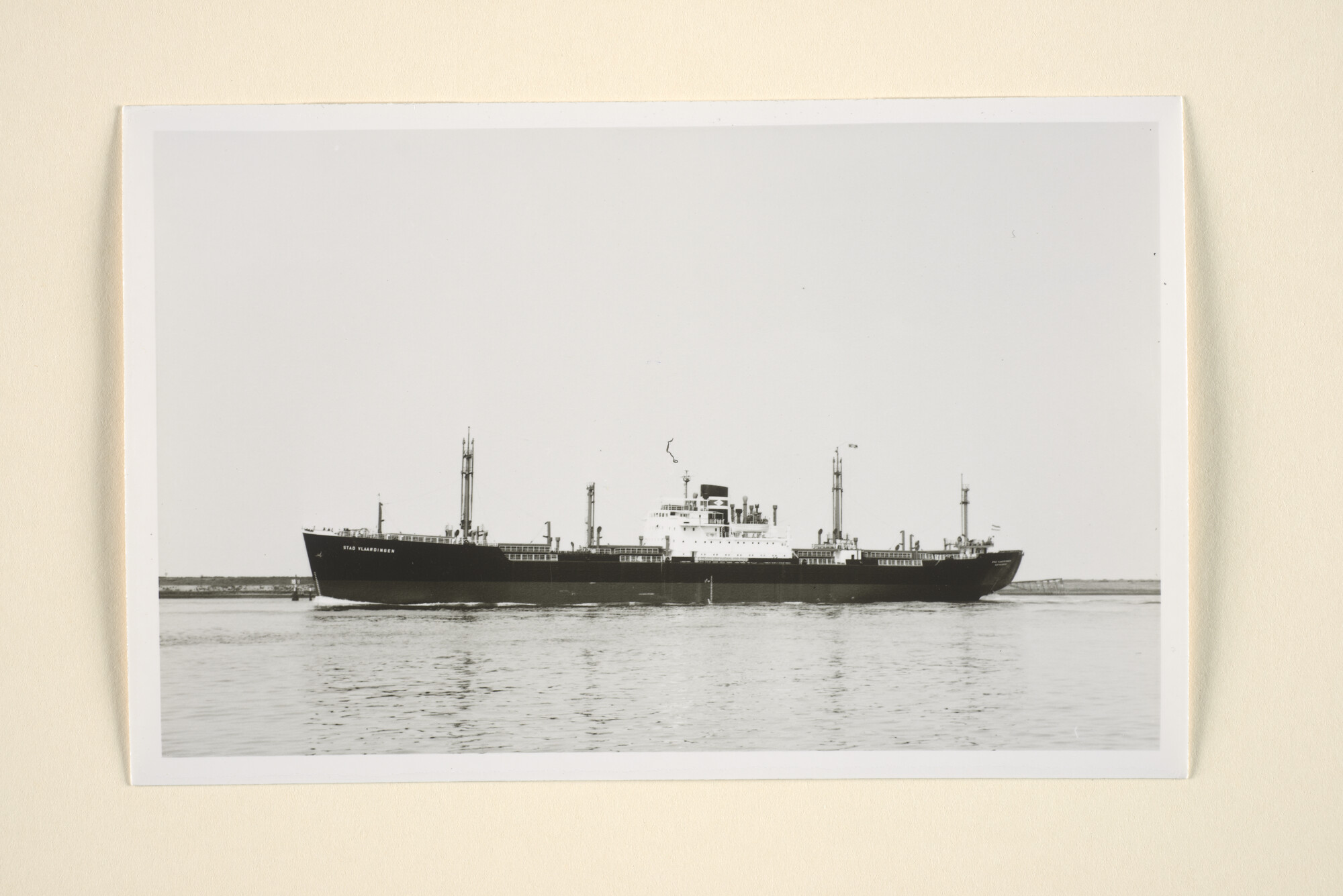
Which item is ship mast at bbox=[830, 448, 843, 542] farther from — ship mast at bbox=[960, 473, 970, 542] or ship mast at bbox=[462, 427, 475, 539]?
ship mast at bbox=[462, 427, 475, 539]

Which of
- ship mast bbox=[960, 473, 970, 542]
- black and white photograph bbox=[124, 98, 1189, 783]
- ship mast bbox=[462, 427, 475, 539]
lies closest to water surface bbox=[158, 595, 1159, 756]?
black and white photograph bbox=[124, 98, 1189, 783]

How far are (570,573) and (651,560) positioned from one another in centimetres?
23

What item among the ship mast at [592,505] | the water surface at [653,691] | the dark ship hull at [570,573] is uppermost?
the ship mast at [592,505]

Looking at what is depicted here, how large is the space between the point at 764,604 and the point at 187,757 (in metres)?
1.38

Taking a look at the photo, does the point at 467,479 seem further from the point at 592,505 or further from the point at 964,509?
the point at 964,509

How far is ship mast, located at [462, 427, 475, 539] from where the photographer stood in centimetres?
232

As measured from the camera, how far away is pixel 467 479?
2344 millimetres

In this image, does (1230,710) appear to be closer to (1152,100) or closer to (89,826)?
(1152,100)

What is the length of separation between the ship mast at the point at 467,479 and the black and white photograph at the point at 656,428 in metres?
0.01

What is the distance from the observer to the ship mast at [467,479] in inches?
91.4

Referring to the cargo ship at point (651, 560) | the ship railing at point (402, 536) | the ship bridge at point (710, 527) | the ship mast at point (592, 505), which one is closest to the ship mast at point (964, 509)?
the cargo ship at point (651, 560)

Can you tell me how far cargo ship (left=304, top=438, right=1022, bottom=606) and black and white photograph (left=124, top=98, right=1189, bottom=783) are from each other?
0.4 inches

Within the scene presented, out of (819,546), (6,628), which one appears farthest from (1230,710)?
(6,628)

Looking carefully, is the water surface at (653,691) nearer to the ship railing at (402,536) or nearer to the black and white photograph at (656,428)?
the black and white photograph at (656,428)
